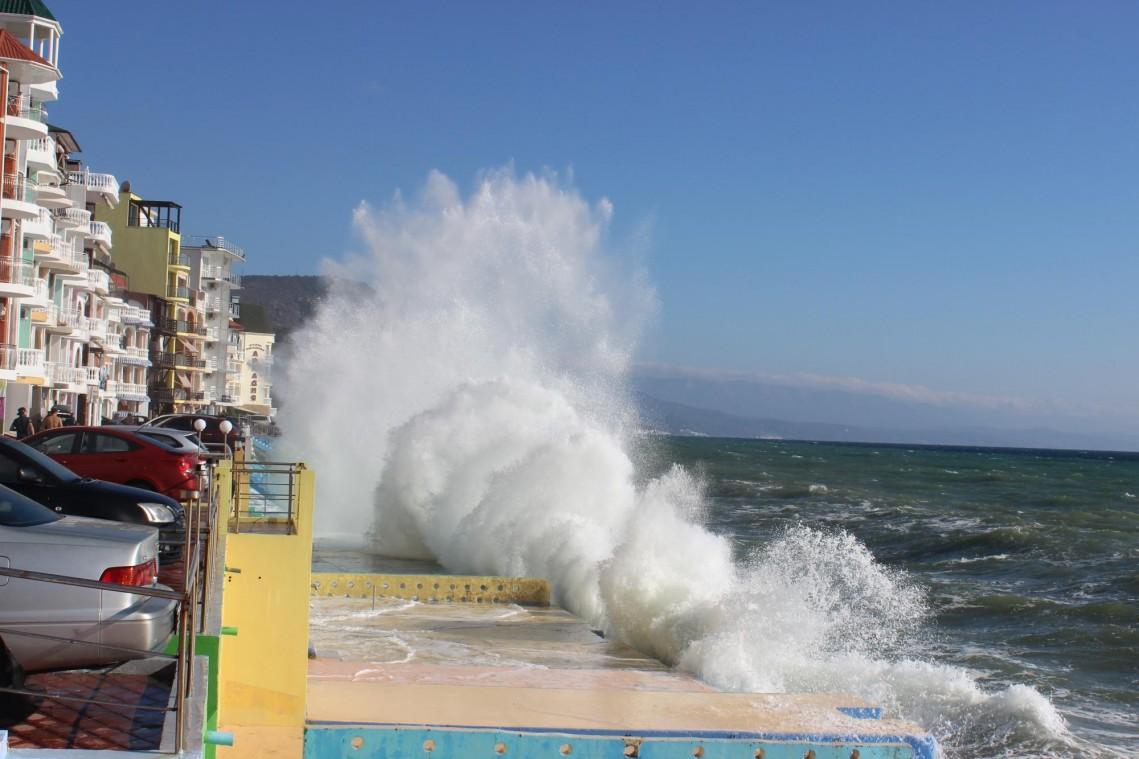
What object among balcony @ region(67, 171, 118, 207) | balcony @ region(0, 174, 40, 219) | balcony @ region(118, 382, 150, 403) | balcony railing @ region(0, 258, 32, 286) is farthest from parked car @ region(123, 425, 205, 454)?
balcony @ region(118, 382, 150, 403)

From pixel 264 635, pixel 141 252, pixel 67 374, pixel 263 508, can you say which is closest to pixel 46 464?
pixel 263 508

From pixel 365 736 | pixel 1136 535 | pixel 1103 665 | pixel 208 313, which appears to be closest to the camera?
pixel 365 736

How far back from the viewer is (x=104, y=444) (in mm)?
17422

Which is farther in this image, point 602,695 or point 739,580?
point 739,580

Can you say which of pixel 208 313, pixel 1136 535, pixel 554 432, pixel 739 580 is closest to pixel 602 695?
pixel 739 580

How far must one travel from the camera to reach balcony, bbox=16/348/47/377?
38406 mm

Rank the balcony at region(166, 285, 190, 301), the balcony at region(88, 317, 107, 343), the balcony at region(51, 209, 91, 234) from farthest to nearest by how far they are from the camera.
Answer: the balcony at region(166, 285, 190, 301)
the balcony at region(88, 317, 107, 343)
the balcony at region(51, 209, 91, 234)

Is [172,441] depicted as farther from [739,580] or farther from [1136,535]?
[1136,535]

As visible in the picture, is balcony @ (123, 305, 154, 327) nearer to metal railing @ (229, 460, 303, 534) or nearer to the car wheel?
metal railing @ (229, 460, 303, 534)

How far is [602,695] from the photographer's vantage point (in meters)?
10.1

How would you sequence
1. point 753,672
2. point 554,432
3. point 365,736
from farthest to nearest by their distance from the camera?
point 554,432 < point 753,672 < point 365,736

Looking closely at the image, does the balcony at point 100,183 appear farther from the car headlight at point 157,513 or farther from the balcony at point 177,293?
the car headlight at point 157,513

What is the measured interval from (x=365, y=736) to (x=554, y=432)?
2128 cm

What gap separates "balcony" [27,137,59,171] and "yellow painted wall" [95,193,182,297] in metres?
37.0
